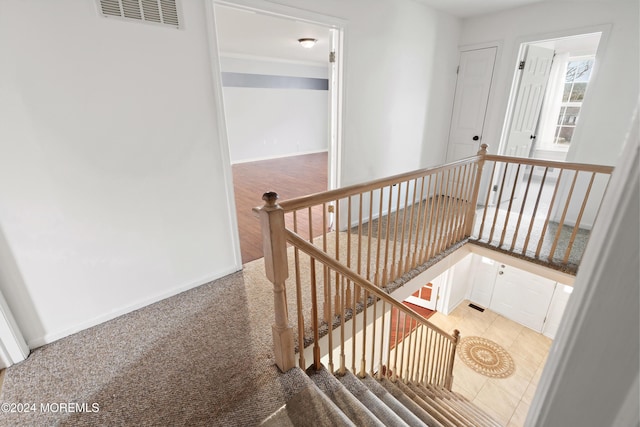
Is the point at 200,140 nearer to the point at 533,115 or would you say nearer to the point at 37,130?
the point at 37,130

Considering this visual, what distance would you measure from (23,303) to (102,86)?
1.40 m

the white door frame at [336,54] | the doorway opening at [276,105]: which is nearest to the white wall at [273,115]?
the doorway opening at [276,105]

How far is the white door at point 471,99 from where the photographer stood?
12.5ft

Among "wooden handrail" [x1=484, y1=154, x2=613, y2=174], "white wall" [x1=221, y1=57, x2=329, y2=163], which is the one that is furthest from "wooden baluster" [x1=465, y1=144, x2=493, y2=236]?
"white wall" [x1=221, y1=57, x2=329, y2=163]

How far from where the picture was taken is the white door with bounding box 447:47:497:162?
3818 millimetres

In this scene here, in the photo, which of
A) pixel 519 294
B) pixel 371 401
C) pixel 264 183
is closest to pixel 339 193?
pixel 371 401

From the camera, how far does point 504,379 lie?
3619 millimetres

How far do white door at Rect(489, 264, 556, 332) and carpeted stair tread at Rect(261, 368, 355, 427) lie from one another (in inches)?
155

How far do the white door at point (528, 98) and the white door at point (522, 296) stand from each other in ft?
5.82

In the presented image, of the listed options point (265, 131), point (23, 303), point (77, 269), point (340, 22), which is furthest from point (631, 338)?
point (265, 131)

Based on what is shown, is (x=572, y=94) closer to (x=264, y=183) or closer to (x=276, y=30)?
(x=276, y=30)

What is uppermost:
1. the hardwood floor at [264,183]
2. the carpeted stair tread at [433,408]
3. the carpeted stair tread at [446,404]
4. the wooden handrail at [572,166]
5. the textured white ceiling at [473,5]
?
Result: the textured white ceiling at [473,5]

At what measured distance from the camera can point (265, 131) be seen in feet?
27.2

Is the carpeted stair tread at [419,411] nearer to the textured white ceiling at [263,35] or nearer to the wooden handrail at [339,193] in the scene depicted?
the wooden handrail at [339,193]
